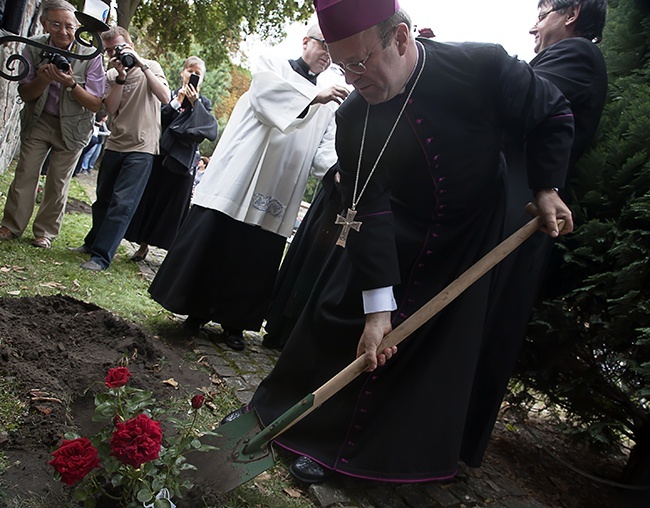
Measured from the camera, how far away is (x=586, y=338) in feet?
10.1

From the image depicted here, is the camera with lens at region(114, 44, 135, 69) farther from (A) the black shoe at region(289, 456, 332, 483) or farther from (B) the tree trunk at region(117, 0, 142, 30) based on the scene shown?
(B) the tree trunk at region(117, 0, 142, 30)

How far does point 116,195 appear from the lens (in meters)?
5.35

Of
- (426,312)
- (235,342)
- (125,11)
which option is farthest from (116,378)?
(125,11)

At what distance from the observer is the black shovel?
7.53 ft

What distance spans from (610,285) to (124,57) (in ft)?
14.1

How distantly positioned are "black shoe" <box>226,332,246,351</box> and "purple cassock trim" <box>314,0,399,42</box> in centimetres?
256

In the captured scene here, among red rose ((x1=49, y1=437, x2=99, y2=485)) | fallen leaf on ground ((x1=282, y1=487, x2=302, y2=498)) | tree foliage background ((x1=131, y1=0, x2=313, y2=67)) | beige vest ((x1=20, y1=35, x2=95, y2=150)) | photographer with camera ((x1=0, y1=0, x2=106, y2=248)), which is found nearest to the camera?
red rose ((x1=49, y1=437, x2=99, y2=485))

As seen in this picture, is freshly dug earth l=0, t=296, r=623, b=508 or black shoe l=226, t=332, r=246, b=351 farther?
black shoe l=226, t=332, r=246, b=351

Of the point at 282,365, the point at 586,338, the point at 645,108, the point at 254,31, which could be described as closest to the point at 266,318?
the point at 282,365

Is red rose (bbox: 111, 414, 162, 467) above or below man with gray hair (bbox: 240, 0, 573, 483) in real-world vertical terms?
below

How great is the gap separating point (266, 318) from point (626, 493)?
2.61 meters

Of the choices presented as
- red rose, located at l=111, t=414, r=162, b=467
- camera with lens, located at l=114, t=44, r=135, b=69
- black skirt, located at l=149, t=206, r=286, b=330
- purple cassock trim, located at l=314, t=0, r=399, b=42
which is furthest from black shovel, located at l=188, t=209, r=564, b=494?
camera with lens, located at l=114, t=44, r=135, b=69

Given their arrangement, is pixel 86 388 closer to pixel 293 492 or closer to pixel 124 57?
pixel 293 492

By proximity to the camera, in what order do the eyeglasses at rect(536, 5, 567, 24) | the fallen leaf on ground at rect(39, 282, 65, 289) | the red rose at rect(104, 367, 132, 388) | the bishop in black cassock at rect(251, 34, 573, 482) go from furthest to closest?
the fallen leaf on ground at rect(39, 282, 65, 289), the eyeglasses at rect(536, 5, 567, 24), the bishop in black cassock at rect(251, 34, 573, 482), the red rose at rect(104, 367, 132, 388)
